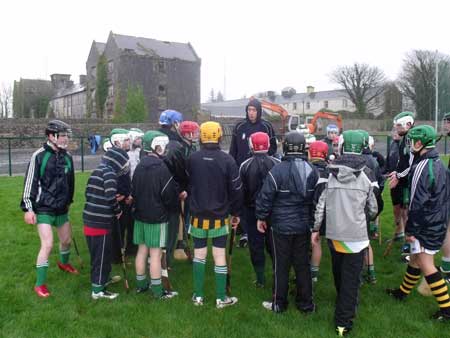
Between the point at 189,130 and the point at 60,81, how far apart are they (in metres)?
79.1

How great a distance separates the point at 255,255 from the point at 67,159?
2.82m

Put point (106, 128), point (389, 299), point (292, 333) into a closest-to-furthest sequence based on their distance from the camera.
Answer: point (292, 333)
point (389, 299)
point (106, 128)

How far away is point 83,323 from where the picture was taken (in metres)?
4.56

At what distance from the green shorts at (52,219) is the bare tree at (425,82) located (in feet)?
204

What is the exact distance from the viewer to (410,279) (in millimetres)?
5070

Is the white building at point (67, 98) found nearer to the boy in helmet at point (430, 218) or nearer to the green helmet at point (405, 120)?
the green helmet at point (405, 120)

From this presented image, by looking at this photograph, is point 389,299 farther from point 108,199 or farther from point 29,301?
point 29,301

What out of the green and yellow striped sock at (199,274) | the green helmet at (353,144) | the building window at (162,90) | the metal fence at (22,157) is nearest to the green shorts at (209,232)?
the green and yellow striped sock at (199,274)

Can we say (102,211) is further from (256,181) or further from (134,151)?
(134,151)

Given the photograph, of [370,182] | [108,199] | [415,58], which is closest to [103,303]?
[108,199]

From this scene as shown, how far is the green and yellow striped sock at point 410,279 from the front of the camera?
5027 millimetres

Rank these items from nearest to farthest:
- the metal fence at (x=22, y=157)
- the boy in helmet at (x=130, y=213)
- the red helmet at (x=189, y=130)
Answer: the red helmet at (x=189, y=130)
the boy in helmet at (x=130, y=213)
the metal fence at (x=22, y=157)

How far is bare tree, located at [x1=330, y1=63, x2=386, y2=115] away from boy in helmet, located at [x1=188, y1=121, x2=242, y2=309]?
6471cm

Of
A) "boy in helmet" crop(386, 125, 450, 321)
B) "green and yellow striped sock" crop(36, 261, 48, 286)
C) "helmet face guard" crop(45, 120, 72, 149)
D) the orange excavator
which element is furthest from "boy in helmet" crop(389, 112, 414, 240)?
the orange excavator
